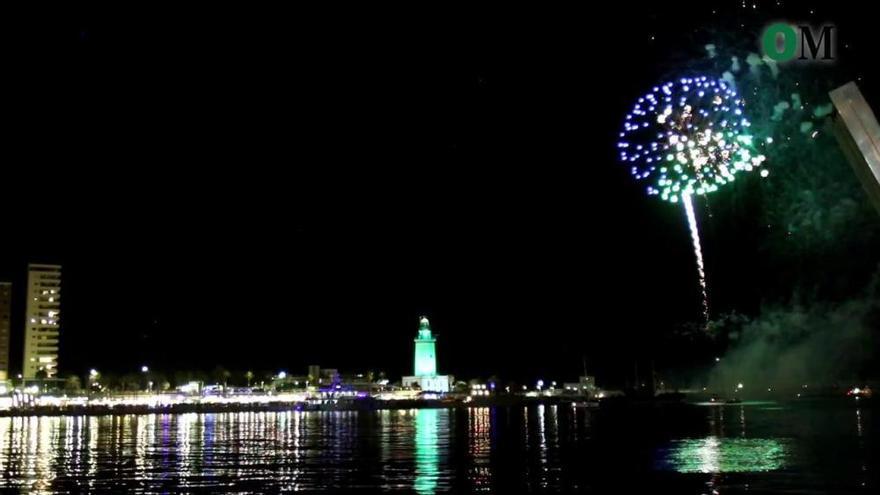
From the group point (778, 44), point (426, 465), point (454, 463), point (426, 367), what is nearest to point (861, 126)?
point (778, 44)

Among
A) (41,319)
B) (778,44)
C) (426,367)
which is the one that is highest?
(41,319)

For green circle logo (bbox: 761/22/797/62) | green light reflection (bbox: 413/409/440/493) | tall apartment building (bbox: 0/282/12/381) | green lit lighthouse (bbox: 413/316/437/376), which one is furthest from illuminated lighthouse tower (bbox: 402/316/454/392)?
green circle logo (bbox: 761/22/797/62)

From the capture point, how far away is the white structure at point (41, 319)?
13762 cm

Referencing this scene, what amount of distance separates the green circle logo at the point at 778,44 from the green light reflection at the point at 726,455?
55.1 feet

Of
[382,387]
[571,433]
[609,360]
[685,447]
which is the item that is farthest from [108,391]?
[685,447]

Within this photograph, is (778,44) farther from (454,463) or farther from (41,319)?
(41,319)

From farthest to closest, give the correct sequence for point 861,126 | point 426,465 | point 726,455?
point 726,455, point 426,465, point 861,126

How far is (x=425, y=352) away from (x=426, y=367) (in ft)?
9.52

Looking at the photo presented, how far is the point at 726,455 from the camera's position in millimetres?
29922

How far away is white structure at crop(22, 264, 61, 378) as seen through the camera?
137625 mm

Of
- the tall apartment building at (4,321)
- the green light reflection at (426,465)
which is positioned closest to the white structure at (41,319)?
the tall apartment building at (4,321)

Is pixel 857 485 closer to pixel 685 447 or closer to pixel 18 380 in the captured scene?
pixel 685 447

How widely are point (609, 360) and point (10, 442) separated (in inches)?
4822

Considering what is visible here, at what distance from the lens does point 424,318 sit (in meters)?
151
